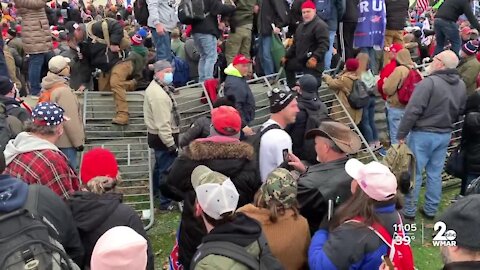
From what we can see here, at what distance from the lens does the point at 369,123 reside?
9289 millimetres

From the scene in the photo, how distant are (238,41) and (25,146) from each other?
5845 millimetres

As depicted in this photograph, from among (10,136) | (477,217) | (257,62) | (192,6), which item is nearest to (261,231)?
(477,217)

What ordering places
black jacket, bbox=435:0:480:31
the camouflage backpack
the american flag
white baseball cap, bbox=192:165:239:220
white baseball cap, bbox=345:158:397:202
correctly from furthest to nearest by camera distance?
the american flag → black jacket, bbox=435:0:480:31 → the camouflage backpack → white baseball cap, bbox=345:158:397:202 → white baseball cap, bbox=192:165:239:220

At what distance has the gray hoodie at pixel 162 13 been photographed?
30.6ft

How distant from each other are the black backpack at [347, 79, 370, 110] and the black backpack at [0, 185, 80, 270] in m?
6.32

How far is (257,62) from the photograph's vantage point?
10.4 m

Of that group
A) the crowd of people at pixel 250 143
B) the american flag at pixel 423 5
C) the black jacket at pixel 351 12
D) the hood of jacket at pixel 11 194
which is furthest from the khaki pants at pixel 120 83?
the american flag at pixel 423 5

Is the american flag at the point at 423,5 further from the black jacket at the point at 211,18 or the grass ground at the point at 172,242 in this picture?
the grass ground at the point at 172,242

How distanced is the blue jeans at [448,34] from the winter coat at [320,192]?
838cm

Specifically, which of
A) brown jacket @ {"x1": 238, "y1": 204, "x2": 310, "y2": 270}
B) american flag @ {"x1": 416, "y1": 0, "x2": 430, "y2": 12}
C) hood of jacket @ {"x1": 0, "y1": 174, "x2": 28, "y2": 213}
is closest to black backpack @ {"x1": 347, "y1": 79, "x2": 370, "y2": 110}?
brown jacket @ {"x1": 238, "y1": 204, "x2": 310, "y2": 270}

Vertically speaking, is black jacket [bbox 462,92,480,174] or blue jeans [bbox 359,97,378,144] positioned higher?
black jacket [bbox 462,92,480,174]

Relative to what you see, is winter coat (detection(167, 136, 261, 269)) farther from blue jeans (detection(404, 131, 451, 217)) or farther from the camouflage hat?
blue jeans (detection(404, 131, 451, 217))

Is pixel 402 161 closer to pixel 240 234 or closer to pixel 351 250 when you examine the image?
pixel 351 250

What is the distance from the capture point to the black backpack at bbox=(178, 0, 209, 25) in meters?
8.99
